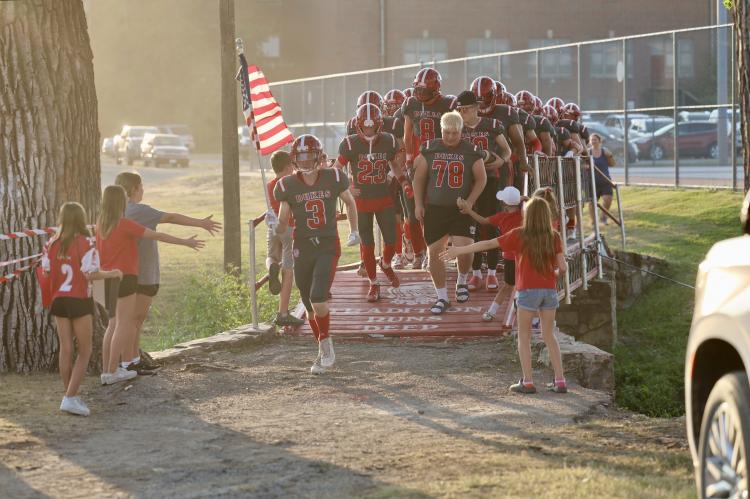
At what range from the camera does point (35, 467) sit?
306 inches

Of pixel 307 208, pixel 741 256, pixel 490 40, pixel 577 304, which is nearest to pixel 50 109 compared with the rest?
pixel 307 208

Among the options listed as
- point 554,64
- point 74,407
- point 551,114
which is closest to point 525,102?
point 551,114

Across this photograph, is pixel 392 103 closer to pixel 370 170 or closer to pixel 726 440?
pixel 370 170

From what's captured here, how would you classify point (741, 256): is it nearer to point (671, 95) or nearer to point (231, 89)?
point (231, 89)

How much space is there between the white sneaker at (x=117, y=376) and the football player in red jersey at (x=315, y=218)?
55.3 inches

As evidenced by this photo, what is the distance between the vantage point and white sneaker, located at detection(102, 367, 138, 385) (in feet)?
33.7

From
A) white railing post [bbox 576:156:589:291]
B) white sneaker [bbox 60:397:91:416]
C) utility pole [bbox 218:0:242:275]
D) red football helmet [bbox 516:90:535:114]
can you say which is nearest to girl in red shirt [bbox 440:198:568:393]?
white sneaker [bbox 60:397:91:416]

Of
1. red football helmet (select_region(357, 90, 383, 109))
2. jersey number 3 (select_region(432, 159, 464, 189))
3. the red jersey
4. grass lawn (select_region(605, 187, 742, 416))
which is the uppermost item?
red football helmet (select_region(357, 90, 383, 109))

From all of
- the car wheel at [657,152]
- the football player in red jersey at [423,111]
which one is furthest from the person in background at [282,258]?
the car wheel at [657,152]

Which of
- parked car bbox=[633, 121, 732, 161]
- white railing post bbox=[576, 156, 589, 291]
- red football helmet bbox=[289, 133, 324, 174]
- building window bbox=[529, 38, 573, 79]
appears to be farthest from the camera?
building window bbox=[529, 38, 573, 79]

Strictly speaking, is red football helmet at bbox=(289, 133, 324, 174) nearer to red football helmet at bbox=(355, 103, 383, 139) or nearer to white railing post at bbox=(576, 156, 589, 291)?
red football helmet at bbox=(355, 103, 383, 139)

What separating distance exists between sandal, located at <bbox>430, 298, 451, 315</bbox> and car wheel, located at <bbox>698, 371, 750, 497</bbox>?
298 inches

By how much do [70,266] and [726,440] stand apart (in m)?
5.15

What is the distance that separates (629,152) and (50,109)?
18.0 m
